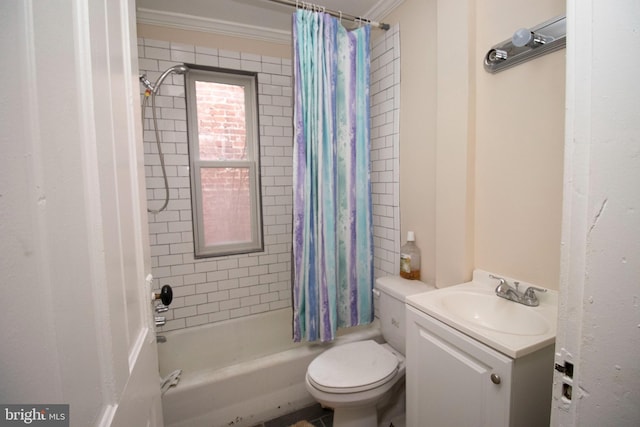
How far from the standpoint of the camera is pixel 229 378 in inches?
59.9

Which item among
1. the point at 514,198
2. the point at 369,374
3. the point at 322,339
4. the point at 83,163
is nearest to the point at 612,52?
the point at 514,198

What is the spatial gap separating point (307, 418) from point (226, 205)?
158cm

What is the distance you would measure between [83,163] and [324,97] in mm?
1354

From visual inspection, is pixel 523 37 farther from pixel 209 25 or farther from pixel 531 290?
pixel 209 25

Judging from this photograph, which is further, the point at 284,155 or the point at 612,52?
the point at 284,155

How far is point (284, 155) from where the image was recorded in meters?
2.31

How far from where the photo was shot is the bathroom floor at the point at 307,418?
63.7 inches

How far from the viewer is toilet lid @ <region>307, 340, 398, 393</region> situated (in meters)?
1.29

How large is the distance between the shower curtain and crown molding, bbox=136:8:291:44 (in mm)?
709

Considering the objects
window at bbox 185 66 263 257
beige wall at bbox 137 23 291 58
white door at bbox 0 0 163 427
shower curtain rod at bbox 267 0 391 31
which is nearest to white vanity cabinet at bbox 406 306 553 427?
white door at bbox 0 0 163 427

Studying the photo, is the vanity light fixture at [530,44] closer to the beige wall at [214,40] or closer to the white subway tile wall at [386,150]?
the white subway tile wall at [386,150]

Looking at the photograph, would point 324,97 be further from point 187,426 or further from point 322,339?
point 187,426

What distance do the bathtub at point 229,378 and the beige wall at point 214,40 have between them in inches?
81.8

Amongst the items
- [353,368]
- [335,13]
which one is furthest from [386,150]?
[353,368]
